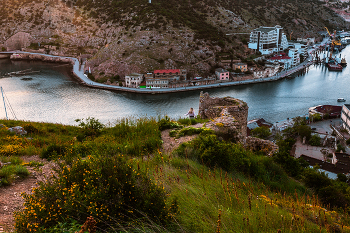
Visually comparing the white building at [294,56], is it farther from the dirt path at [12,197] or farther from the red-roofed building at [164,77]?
the dirt path at [12,197]

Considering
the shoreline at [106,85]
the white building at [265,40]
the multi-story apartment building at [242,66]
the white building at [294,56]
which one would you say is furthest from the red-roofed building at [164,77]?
the white building at [294,56]

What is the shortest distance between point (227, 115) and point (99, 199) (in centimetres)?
459

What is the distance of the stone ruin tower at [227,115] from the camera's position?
556 cm

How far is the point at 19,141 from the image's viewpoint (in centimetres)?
540

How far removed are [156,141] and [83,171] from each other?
2439 mm

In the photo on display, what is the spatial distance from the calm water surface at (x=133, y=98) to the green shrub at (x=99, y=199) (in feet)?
51.0

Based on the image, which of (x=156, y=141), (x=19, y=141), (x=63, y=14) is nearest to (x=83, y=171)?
(x=156, y=141)

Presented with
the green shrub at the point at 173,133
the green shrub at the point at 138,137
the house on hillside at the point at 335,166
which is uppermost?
the green shrub at the point at 138,137

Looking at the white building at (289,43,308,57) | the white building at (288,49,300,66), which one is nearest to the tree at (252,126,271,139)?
the white building at (288,49,300,66)

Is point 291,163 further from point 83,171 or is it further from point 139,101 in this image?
point 139,101

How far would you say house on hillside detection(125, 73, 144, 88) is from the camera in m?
27.1

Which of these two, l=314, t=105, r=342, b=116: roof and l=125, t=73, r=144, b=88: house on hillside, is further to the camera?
l=125, t=73, r=144, b=88: house on hillside

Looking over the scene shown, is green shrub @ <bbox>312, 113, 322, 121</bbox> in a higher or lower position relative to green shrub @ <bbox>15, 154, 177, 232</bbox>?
lower

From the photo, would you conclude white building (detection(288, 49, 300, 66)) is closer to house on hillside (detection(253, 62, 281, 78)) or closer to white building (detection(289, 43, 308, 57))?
white building (detection(289, 43, 308, 57))
